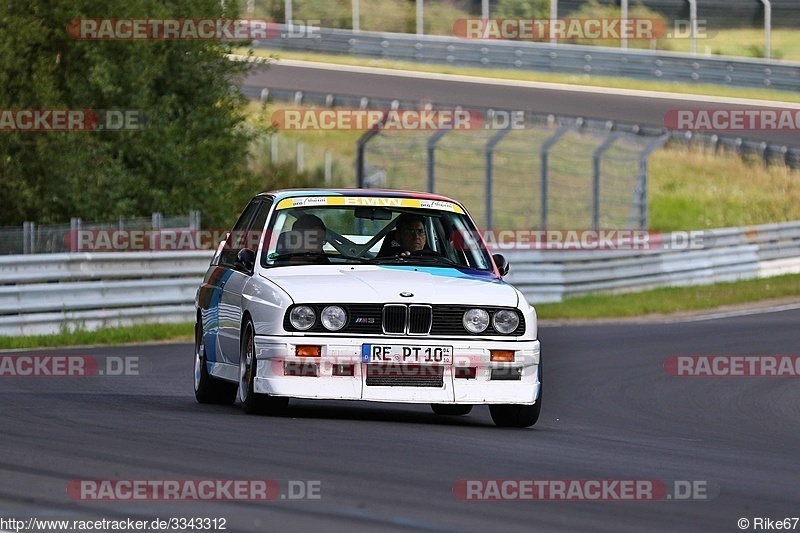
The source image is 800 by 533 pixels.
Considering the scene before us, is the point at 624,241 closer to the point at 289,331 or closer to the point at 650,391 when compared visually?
the point at 650,391

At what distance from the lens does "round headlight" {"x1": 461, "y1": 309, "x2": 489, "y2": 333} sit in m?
10.1

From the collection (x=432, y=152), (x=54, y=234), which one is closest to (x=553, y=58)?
(x=432, y=152)

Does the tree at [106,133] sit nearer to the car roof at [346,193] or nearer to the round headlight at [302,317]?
the car roof at [346,193]

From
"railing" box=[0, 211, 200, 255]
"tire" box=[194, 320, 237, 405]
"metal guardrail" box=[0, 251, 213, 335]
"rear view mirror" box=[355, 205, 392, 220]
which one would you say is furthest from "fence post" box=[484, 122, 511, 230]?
"rear view mirror" box=[355, 205, 392, 220]

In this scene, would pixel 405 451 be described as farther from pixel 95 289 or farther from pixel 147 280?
pixel 147 280

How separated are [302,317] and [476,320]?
1.07 m

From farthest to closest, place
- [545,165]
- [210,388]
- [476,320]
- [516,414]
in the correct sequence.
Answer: [545,165]
[210,388]
[516,414]
[476,320]

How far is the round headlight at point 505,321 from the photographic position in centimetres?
1019

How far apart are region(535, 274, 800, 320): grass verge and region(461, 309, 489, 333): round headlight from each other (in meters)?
12.8

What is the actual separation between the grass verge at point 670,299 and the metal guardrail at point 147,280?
1.05 feet

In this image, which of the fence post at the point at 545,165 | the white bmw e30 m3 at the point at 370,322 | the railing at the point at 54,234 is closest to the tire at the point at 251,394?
the white bmw e30 m3 at the point at 370,322

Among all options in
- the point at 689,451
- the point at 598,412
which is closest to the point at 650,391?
the point at 598,412

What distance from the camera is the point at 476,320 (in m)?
10.1

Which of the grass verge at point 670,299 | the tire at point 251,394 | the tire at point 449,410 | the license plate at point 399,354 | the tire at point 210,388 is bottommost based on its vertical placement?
the grass verge at point 670,299
